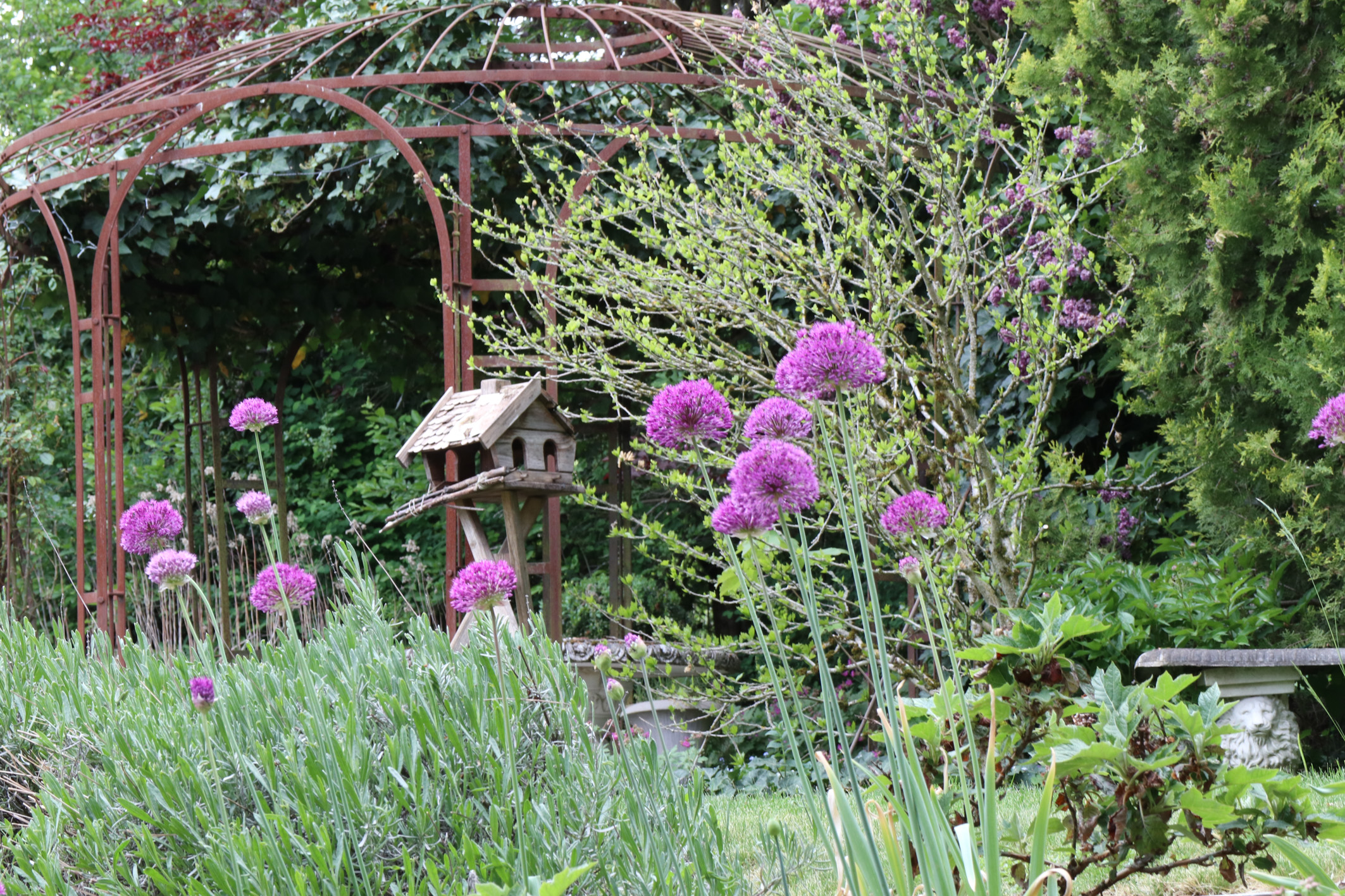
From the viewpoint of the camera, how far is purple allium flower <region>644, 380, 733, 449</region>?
1.35 meters

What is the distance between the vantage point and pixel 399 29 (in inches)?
Result: 197

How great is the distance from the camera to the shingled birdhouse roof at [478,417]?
323cm

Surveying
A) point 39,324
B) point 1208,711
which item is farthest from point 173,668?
point 39,324

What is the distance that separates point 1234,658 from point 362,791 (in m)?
2.20

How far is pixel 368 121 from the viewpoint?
4.54 m

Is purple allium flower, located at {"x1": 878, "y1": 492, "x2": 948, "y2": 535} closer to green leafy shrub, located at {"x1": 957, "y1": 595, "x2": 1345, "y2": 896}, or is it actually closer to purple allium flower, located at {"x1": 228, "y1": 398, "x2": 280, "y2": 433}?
green leafy shrub, located at {"x1": 957, "y1": 595, "x2": 1345, "y2": 896}

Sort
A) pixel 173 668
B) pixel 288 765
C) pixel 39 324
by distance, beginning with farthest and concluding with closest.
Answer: pixel 39 324
pixel 173 668
pixel 288 765

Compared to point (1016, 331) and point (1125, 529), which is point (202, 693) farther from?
point (1125, 529)

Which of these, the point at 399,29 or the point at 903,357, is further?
the point at 399,29

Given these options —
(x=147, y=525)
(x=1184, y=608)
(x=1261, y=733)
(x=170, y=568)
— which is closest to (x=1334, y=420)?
(x=1261, y=733)

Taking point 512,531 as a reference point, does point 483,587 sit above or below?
above

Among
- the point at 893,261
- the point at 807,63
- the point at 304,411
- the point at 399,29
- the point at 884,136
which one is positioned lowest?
the point at 304,411

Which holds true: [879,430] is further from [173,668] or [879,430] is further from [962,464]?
[173,668]

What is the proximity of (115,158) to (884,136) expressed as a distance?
373cm
